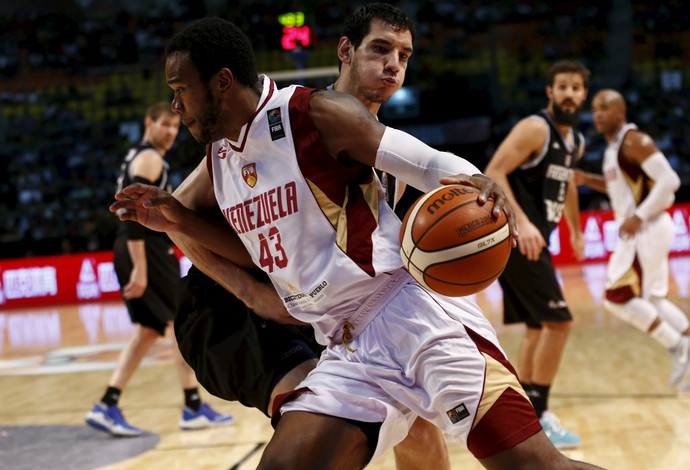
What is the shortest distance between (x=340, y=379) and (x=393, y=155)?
0.66 meters

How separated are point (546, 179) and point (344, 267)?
289 centimetres

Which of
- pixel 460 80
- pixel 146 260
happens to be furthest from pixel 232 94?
pixel 460 80

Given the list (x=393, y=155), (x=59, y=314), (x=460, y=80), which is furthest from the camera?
(x=460, y=80)

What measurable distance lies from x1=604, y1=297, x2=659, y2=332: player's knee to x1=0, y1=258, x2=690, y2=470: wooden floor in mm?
435

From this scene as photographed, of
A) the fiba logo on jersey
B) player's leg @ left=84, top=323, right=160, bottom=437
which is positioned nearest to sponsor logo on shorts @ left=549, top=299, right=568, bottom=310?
player's leg @ left=84, top=323, right=160, bottom=437

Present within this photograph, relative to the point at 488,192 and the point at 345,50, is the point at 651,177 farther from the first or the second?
the point at 488,192

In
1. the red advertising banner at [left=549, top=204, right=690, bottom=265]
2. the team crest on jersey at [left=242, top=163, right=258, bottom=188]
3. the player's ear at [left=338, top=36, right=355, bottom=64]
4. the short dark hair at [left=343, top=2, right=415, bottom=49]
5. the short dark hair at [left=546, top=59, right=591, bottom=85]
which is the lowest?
the red advertising banner at [left=549, top=204, right=690, bottom=265]

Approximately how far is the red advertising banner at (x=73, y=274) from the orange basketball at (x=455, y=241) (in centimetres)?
1205

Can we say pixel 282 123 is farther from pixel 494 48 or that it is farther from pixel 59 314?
pixel 494 48

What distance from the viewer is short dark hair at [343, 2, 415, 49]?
9.82 feet

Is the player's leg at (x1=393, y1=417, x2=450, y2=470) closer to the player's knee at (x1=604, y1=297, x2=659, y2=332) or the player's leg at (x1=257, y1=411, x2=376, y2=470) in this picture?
the player's leg at (x1=257, y1=411, x2=376, y2=470)

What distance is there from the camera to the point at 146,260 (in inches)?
230

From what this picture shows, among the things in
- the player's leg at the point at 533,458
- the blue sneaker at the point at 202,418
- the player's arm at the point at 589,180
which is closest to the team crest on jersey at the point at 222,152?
the player's leg at the point at 533,458

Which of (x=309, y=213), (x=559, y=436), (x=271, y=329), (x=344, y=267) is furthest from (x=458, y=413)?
(x=559, y=436)
